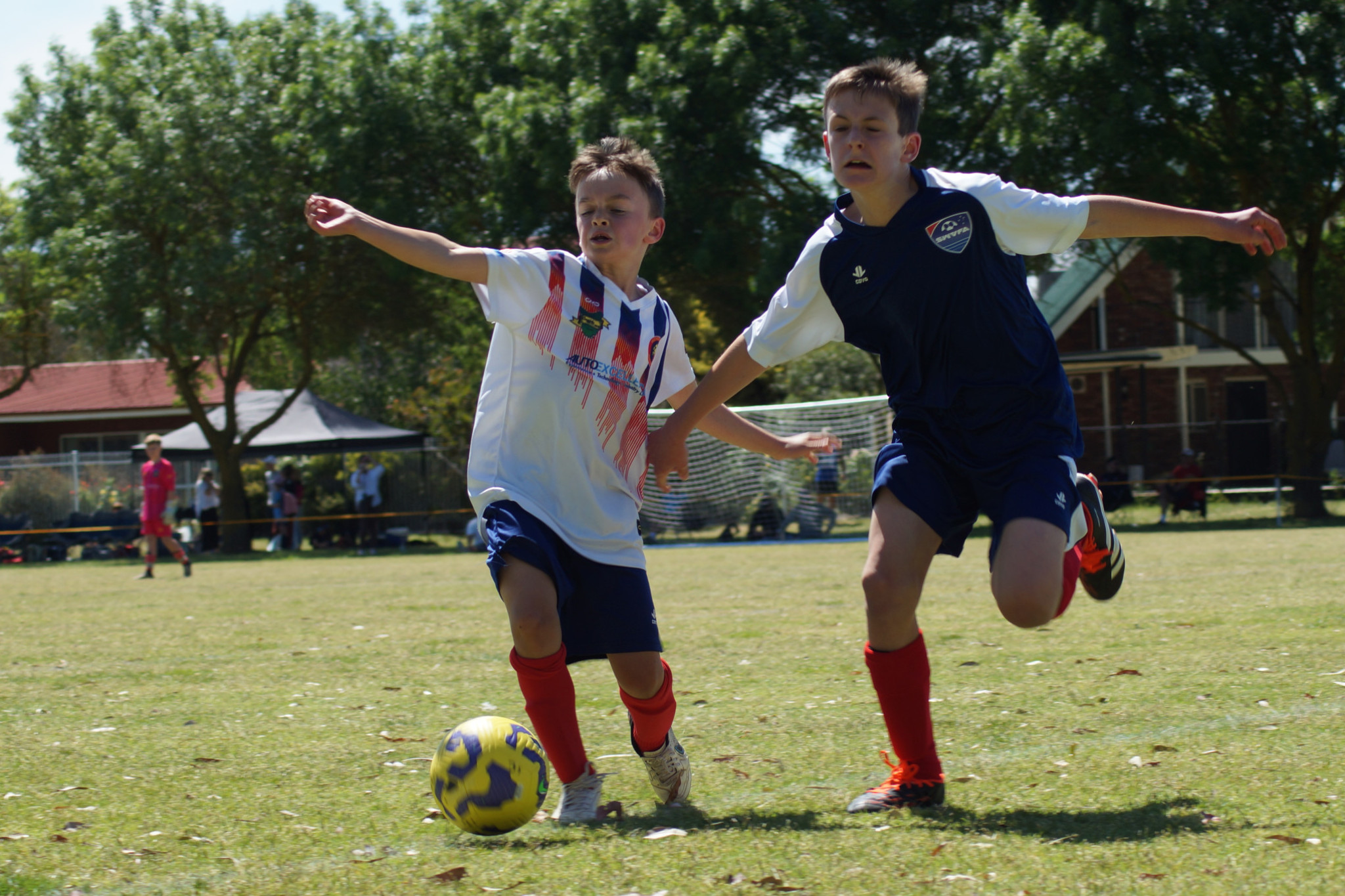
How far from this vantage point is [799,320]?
14.0ft

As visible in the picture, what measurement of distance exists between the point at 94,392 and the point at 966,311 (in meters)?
48.7

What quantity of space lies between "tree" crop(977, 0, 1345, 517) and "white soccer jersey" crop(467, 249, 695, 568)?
17733 millimetres

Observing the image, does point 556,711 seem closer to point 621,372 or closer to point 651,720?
point 651,720

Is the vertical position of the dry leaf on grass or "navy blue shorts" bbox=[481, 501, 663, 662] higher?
"navy blue shorts" bbox=[481, 501, 663, 662]

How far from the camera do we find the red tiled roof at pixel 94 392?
4553 cm

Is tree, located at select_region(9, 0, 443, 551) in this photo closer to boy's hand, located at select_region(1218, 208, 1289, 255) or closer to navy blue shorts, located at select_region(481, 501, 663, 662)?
navy blue shorts, located at select_region(481, 501, 663, 662)

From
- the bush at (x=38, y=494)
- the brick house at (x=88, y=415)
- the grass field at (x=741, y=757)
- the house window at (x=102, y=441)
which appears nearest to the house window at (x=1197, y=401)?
the grass field at (x=741, y=757)

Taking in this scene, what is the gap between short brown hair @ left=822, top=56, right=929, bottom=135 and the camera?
12.9 feet

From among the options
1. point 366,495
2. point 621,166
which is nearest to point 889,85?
point 621,166

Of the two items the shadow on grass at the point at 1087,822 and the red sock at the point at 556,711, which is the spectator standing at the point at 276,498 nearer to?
the red sock at the point at 556,711

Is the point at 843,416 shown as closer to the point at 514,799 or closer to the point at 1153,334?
the point at 1153,334

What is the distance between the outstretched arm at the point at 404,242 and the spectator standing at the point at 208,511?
82.3 feet

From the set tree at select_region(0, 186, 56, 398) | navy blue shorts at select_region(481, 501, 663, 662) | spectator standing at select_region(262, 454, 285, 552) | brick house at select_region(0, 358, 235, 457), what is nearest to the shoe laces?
navy blue shorts at select_region(481, 501, 663, 662)

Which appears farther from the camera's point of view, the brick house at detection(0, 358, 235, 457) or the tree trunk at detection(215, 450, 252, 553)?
the brick house at detection(0, 358, 235, 457)
